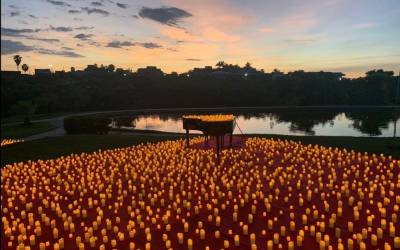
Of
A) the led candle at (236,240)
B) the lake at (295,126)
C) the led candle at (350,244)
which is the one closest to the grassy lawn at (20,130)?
the lake at (295,126)

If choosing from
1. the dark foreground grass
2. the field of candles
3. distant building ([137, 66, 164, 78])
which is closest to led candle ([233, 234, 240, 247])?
the field of candles

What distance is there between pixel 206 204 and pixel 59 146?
10532 mm

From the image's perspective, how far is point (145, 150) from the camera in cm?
1404

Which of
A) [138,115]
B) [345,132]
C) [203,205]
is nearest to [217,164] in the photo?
[203,205]

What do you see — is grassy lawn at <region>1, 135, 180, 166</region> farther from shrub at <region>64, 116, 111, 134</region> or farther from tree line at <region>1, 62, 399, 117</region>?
tree line at <region>1, 62, 399, 117</region>

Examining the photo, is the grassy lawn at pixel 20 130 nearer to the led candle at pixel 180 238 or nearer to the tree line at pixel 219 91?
the led candle at pixel 180 238

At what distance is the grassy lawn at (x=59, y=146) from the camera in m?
14.3

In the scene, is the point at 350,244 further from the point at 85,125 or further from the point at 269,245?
the point at 85,125

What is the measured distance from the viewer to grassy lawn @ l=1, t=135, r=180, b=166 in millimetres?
14264

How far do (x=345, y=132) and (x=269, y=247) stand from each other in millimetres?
29838

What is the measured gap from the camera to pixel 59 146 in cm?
1616

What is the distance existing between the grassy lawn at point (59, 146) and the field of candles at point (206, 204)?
2.51 metres

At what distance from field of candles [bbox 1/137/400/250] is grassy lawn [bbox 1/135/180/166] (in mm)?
2514

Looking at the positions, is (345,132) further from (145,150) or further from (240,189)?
(240,189)
